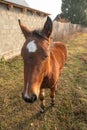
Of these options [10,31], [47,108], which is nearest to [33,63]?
[47,108]

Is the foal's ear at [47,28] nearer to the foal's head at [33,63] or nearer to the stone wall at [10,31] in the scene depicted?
the foal's head at [33,63]

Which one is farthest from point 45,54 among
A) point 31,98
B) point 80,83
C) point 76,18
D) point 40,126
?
point 76,18

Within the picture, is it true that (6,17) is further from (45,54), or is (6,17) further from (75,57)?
(45,54)

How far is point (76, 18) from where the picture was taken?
98.8 feet

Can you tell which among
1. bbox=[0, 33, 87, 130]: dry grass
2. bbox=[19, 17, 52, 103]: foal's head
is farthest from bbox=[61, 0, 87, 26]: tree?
bbox=[19, 17, 52, 103]: foal's head

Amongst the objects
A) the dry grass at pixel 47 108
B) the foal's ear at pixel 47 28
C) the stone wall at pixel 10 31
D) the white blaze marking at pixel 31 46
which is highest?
the foal's ear at pixel 47 28

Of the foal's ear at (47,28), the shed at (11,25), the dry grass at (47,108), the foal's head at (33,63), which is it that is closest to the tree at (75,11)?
the shed at (11,25)

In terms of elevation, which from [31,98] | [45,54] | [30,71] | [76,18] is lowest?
[76,18]

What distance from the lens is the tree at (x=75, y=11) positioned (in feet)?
96.8

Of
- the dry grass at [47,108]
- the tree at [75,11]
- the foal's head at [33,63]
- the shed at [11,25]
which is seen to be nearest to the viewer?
the foal's head at [33,63]

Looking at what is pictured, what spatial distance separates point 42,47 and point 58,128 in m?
2.18

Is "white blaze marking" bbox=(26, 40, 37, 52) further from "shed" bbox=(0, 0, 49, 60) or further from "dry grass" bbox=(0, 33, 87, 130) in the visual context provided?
"shed" bbox=(0, 0, 49, 60)

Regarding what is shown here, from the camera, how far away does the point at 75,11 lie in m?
29.8

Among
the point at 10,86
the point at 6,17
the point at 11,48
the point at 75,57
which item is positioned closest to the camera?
the point at 10,86
